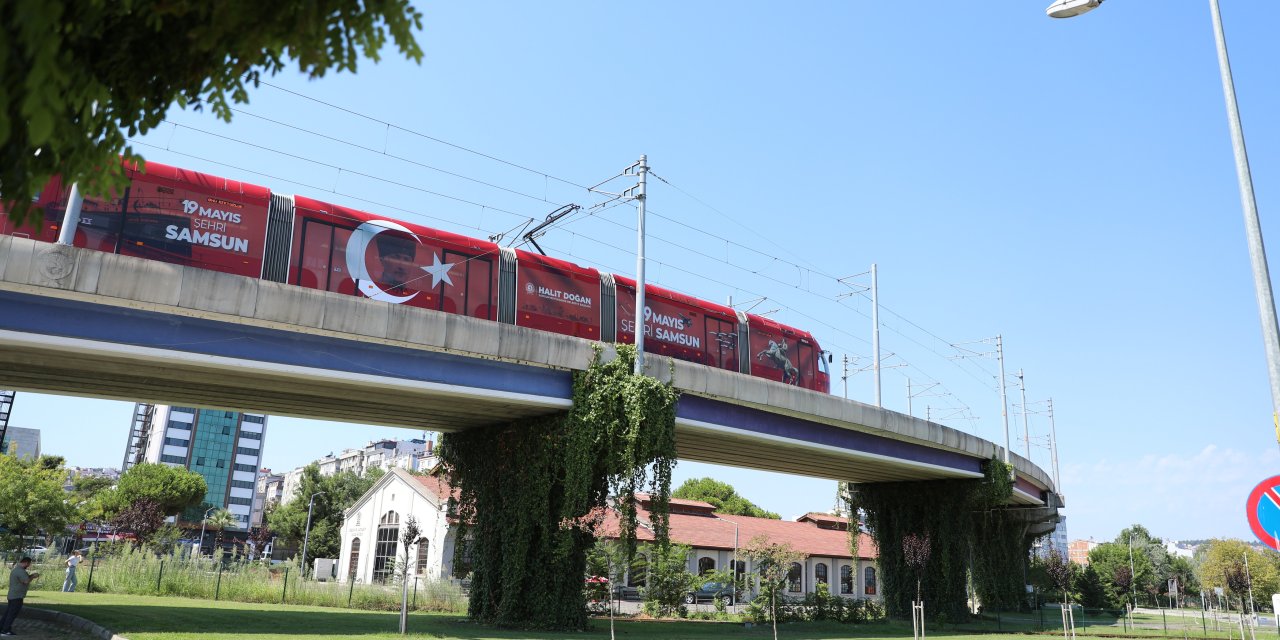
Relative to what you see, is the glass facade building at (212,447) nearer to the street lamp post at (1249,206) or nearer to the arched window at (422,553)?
the arched window at (422,553)

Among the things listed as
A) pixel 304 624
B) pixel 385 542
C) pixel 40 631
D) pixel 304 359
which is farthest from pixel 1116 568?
pixel 40 631

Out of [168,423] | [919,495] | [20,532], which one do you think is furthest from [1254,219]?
[168,423]

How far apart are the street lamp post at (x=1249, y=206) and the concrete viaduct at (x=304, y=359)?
12013 millimetres

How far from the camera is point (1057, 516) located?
44719mm

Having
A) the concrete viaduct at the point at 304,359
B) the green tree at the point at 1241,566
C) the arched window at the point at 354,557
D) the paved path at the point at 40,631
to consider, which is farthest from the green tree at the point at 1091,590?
the paved path at the point at 40,631

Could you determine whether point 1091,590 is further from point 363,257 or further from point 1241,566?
point 363,257

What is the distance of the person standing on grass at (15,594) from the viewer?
46.8 ft

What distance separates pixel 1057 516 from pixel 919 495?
634 inches

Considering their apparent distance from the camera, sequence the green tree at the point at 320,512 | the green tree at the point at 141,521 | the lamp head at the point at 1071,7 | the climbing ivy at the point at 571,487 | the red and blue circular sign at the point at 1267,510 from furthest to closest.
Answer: the green tree at the point at 320,512 < the green tree at the point at 141,521 < the climbing ivy at the point at 571,487 < the lamp head at the point at 1071,7 < the red and blue circular sign at the point at 1267,510

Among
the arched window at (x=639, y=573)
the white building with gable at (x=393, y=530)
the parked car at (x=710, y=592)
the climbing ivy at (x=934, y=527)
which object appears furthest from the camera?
the parked car at (x=710, y=592)

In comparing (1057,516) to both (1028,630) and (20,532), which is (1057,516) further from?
(20,532)

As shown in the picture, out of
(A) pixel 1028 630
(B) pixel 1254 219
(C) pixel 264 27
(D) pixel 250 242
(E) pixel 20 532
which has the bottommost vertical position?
(A) pixel 1028 630

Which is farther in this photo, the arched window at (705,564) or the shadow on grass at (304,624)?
the arched window at (705,564)

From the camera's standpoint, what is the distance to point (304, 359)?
1553 cm
